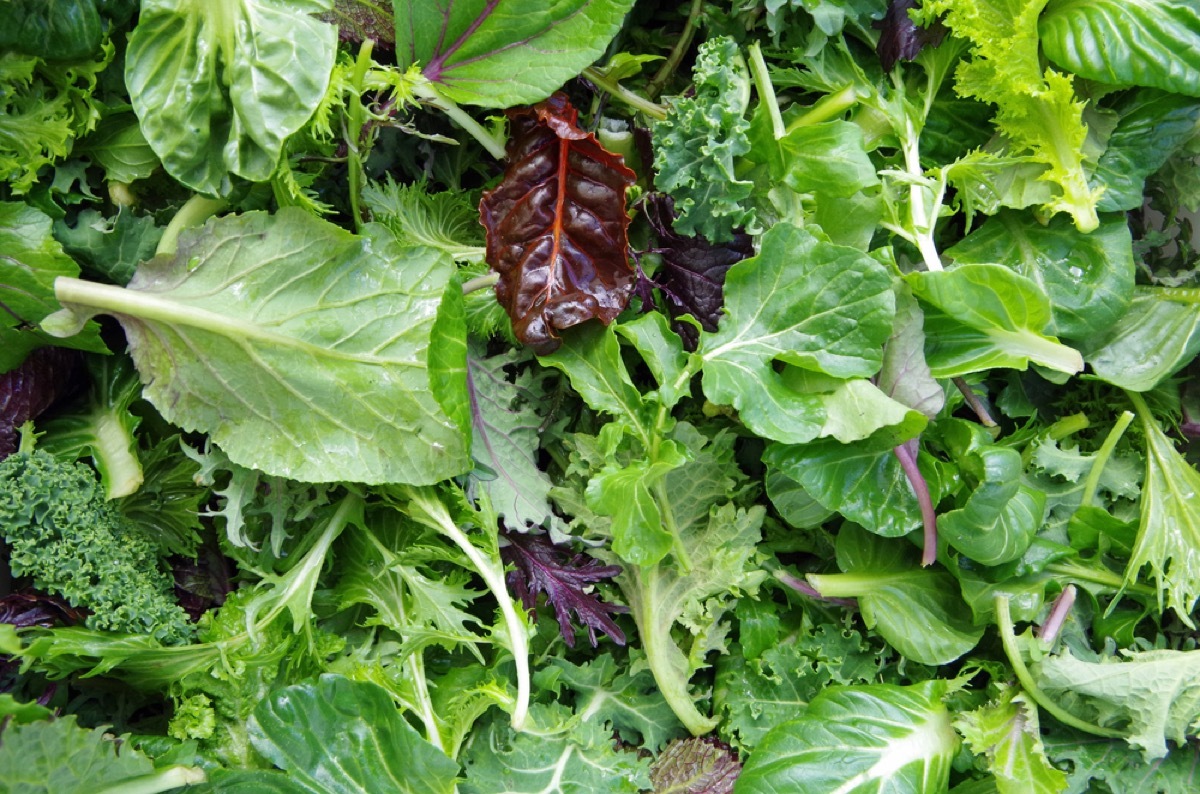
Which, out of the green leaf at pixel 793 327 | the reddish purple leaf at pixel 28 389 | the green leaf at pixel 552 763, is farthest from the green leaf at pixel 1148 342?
the reddish purple leaf at pixel 28 389

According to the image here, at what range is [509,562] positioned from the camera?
1.35 metres

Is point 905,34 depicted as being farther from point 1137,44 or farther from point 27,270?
point 27,270

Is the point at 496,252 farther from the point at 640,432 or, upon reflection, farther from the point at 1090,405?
the point at 1090,405

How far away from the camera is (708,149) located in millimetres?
1217

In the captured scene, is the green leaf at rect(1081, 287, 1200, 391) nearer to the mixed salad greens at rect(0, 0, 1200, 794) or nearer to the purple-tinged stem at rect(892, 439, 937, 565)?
the mixed salad greens at rect(0, 0, 1200, 794)

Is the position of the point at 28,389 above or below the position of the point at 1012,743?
above

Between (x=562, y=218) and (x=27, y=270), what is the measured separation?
732mm

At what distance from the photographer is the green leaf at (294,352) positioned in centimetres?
120

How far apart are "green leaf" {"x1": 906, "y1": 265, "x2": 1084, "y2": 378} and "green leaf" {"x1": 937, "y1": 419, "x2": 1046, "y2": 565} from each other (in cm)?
10

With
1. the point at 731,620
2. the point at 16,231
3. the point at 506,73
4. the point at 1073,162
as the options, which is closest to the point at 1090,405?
the point at 1073,162

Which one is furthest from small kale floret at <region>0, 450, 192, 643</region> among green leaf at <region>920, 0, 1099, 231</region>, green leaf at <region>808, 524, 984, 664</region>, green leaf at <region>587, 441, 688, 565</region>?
green leaf at <region>920, 0, 1099, 231</region>

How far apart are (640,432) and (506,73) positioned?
0.54m

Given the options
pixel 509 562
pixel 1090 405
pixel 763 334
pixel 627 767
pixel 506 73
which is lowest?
pixel 627 767

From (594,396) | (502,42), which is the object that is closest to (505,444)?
(594,396)
